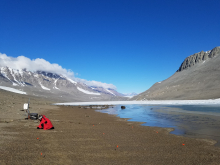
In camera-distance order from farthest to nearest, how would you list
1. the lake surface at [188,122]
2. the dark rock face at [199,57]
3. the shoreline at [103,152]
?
the dark rock face at [199,57], the lake surface at [188,122], the shoreline at [103,152]

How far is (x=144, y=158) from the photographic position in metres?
7.63

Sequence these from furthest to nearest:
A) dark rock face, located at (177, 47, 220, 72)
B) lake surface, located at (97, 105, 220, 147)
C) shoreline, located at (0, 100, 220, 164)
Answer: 1. dark rock face, located at (177, 47, 220, 72)
2. lake surface, located at (97, 105, 220, 147)
3. shoreline, located at (0, 100, 220, 164)

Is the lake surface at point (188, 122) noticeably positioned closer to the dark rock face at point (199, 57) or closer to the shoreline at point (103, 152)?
the shoreline at point (103, 152)

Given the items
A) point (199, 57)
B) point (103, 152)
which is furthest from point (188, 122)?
point (199, 57)

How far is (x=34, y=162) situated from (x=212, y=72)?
6212 inches

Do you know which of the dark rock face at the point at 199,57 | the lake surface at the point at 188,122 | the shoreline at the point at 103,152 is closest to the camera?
the shoreline at the point at 103,152

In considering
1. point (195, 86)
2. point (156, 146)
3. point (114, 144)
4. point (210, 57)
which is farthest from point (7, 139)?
point (210, 57)

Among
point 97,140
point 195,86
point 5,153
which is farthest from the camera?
point 195,86

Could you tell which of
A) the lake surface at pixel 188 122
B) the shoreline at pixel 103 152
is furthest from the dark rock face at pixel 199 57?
the shoreline at pixel 103 152

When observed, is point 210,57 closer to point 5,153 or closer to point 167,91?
point 167,91

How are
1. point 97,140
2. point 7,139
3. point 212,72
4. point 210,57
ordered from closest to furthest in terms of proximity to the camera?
point 7,139 < point 97,140 < point 212,72 < point 210,57

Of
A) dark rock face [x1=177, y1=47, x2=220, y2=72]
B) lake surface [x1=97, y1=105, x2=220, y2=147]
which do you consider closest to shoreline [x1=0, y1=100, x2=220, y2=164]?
lake surface [x1=97, y1=105, x2=220, y2=147]

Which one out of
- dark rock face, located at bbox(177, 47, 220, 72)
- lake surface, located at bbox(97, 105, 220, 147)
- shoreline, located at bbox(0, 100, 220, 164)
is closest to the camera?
shoreline, located at bbox(0, 100, 220, 164)

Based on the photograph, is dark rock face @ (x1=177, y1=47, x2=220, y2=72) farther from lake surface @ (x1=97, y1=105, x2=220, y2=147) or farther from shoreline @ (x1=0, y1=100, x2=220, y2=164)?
shoreline @ (x1=0, y1=100, x2=220, y2=164)
